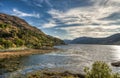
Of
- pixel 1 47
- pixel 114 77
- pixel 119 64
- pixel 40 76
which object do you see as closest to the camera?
pixel 114 77

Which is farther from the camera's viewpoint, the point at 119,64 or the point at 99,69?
the point at 119,64

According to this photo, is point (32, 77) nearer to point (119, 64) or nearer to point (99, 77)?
point (99, 77)

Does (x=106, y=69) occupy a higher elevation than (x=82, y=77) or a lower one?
higher

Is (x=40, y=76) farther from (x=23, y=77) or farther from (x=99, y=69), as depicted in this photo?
(x=99, y=69)

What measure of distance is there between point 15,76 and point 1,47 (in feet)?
460

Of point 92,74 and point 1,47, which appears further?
point 1,47

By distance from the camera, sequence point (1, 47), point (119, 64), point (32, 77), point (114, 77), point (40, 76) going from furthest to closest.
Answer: point (1, 47), point (119, 64), point (40, 76), point (32, 77), point (114, 77)

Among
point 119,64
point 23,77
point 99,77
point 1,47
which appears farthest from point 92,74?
point 1,47

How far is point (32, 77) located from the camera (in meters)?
61.0

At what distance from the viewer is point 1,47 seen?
197 metres

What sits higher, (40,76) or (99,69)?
(99,69)

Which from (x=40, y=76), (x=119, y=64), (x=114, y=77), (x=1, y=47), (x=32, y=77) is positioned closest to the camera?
(x=114, y=77)

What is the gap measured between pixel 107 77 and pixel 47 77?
30.3 m

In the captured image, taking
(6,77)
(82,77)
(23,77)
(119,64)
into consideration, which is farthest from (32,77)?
(119,64)
